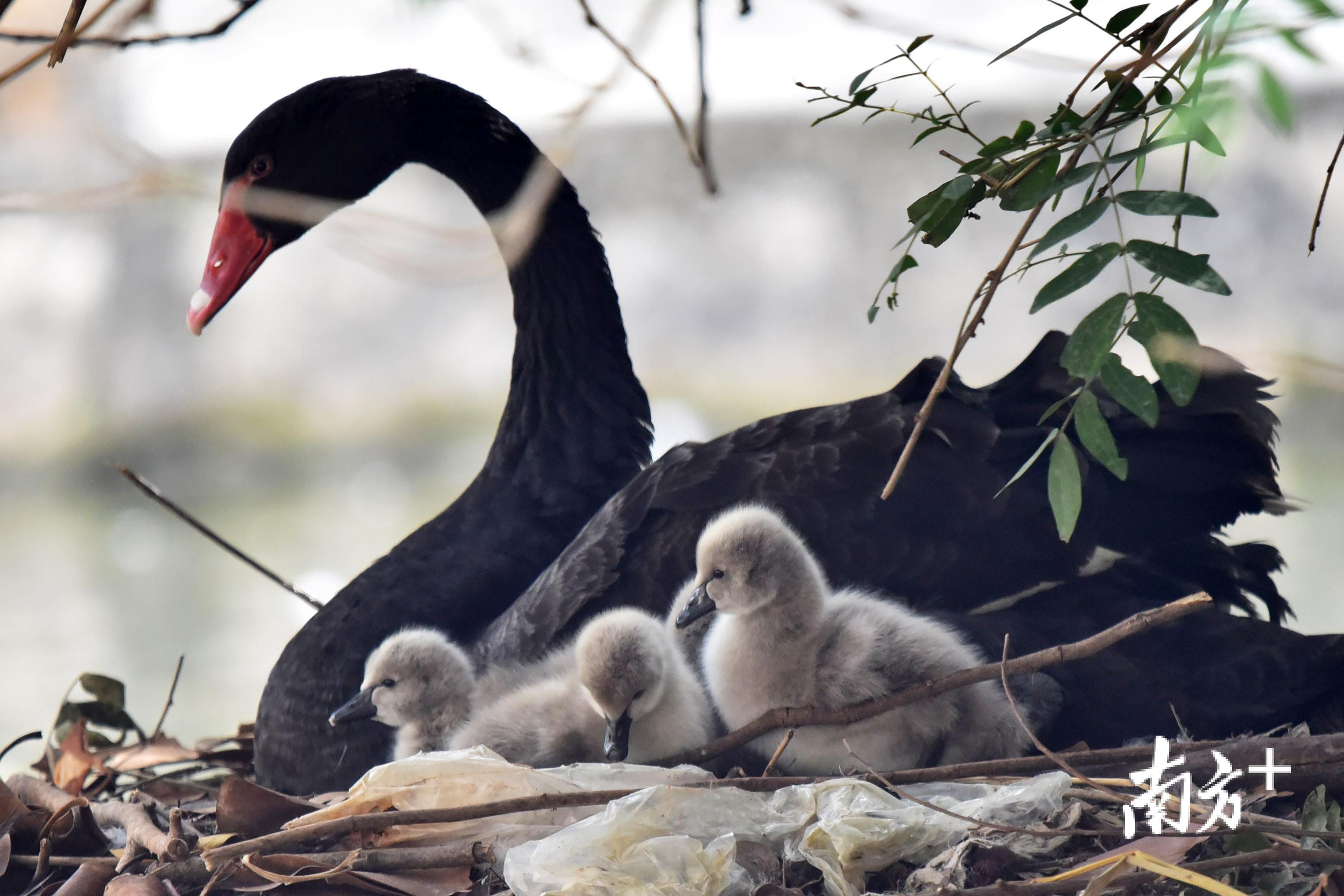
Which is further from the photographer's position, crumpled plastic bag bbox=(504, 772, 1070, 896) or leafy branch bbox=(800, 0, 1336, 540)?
crumpled plastic bag bbox=(504, 772, 1070, 896)

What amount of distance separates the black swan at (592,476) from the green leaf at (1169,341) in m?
0.34

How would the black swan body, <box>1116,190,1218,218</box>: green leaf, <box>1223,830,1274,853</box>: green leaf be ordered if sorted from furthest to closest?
the black swan body, <box>1223,830,1274,853</box>: green leaf, <box>1116,190,1218,218</box>: green leaf

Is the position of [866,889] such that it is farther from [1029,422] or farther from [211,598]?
[211,598]

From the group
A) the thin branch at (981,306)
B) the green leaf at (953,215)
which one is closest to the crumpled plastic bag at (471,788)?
the thin branch at (981,306)

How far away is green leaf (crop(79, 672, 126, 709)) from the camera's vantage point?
1598mm

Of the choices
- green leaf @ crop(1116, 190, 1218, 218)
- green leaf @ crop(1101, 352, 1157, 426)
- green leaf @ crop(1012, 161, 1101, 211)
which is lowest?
green leaf @ crop(1101, 352, 1157, 426)

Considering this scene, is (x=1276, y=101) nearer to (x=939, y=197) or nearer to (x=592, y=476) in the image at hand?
(x=939, y=197)

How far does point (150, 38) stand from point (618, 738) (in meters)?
0.65

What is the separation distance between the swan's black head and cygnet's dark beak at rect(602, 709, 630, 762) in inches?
22.3

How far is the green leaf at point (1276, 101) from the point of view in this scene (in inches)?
25.0

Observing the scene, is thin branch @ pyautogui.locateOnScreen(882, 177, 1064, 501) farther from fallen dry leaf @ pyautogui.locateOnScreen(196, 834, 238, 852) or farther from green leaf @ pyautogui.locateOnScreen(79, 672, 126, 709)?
green leaf @ pyautogui.locateOnScreen(79, 672, 126, 709)

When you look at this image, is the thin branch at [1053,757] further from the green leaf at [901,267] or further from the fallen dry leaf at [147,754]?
the fallen dry leaf at [147,754]

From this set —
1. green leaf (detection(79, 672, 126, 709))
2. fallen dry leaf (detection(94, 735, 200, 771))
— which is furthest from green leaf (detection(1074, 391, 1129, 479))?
green leaf (detection(79, 672, 126, 709))

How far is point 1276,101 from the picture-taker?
0.64 metres
